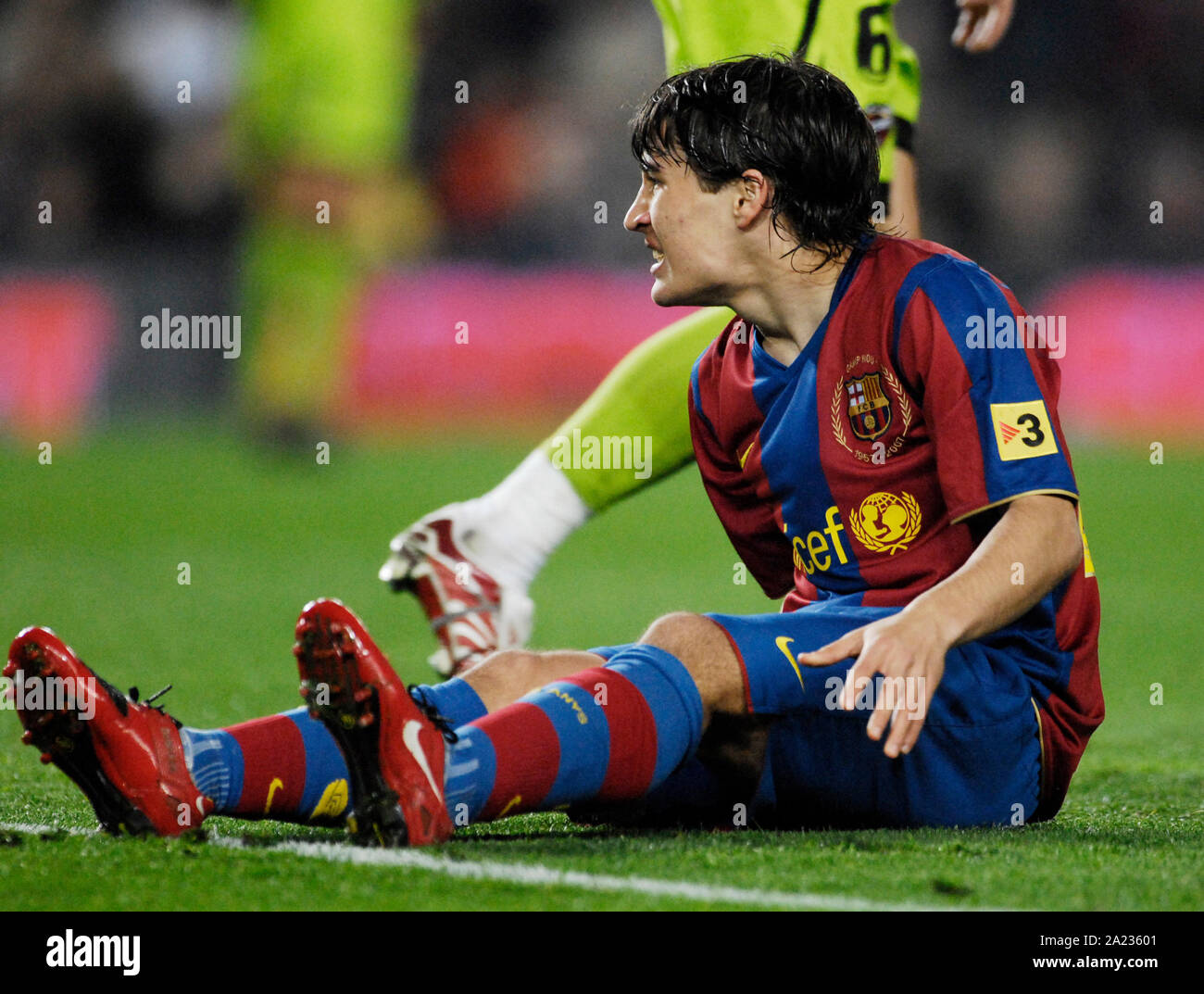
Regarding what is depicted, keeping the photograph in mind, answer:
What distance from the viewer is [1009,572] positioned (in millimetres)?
2211

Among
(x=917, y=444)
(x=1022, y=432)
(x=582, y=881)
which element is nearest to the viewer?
(x=582, y=881)

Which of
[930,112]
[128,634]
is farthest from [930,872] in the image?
[930,112]

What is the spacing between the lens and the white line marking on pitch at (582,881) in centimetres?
197

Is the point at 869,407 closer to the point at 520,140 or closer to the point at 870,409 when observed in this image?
the point at 870,409

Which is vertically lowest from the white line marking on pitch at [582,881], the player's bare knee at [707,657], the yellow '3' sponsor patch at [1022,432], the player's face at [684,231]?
the white line marking on pitch at [582,881]

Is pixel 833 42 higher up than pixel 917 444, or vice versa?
pixel 833 42

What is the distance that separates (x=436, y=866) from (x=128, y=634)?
305cm

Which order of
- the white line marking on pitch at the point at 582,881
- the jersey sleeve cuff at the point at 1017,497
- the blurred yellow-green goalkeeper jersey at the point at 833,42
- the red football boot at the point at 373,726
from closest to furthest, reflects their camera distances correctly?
1. the white line marking on pitch at the point at 582,881
2. the red football boot at the point at 373,726
3. the jersey sleeve cuff at the point at 1017,497
4. the blurred yellow-green goalkeeper jersey at the point at 833,42

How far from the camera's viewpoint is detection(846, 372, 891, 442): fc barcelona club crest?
246 centimetres

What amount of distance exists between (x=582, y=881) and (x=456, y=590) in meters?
1.50

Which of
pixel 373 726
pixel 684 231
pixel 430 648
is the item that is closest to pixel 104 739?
pixel 373 726

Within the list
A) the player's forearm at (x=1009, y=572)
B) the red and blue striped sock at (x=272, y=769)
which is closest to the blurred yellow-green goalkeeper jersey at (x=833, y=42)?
the player's forearm at (x=1009, y=572)

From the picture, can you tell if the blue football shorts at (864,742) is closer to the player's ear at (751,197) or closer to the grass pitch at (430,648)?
the grass pitch at (430,648)

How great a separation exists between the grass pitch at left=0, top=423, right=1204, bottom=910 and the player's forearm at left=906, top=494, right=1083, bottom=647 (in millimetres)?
308
